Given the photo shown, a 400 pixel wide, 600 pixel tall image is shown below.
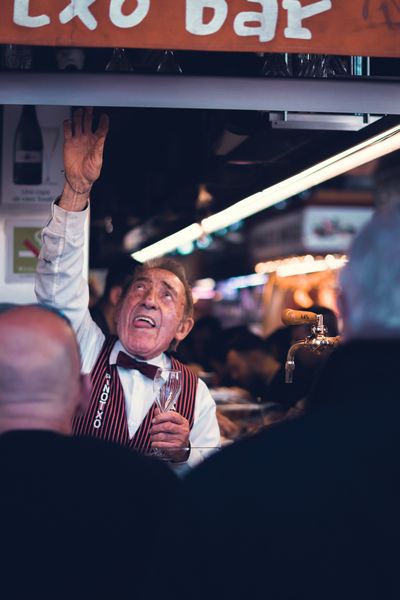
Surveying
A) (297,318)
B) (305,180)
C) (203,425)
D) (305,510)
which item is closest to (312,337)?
(297,318)

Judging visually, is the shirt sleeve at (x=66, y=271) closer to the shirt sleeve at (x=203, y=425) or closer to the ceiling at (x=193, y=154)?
the shirt sleeve at (x=203, y=425)

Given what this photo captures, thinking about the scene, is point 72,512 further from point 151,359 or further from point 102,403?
point 151,359

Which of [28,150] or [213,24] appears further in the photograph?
[28,150]

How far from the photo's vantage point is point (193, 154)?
566 centimetres

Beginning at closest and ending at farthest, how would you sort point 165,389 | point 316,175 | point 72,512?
1. point 72,512
2. point 165,389
3. point 316,175

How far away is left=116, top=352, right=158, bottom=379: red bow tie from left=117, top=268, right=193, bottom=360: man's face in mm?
54

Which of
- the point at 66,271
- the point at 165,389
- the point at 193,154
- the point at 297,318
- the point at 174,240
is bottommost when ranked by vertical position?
the point at 165,389

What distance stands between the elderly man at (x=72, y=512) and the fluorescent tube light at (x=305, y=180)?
1968mm

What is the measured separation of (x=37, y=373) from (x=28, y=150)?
2848 millimetres

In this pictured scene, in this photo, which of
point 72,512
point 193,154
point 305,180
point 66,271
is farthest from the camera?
point 193,154

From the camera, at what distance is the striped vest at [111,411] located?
326 centimetres

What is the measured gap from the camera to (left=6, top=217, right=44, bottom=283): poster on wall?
440 centimetres

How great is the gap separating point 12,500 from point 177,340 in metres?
2.26

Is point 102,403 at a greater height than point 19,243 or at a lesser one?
lesser
